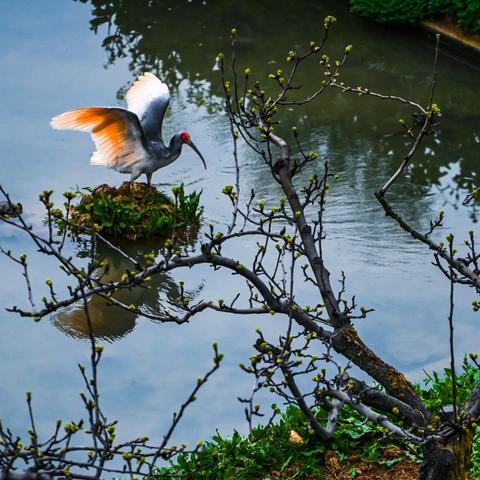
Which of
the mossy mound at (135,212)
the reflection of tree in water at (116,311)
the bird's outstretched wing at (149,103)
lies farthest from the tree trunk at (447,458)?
the bird's outstretched wing at (149,103)

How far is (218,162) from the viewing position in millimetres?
8836

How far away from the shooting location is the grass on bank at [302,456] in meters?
5.15

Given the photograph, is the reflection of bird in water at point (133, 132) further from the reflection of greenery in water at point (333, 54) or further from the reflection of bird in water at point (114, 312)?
the reflection of greenery in water at point (333, 54)

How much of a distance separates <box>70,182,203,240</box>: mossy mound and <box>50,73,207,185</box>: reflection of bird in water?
0.14 metres

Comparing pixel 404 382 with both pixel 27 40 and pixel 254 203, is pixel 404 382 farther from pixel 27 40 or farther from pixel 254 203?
pixel 27 40

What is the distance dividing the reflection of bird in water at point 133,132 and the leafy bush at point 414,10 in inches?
163

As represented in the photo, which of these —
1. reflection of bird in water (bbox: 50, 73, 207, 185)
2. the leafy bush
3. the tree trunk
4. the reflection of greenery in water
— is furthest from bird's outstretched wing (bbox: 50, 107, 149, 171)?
the leafy bush

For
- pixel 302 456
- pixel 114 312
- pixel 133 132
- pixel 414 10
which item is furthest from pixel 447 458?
pixel 414 10

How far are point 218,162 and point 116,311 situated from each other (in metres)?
2.28

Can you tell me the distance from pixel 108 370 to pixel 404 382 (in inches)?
80.3

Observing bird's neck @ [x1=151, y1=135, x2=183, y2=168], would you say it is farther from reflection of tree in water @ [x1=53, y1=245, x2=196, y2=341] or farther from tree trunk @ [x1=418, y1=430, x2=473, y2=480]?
tree trunk @ [x1=418, y1=430, x2=473, y2=480]

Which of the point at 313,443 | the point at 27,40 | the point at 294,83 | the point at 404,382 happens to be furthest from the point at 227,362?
the point at 27,40

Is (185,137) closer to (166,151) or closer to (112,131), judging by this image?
(166,151)

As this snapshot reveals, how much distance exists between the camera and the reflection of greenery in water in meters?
9.11
